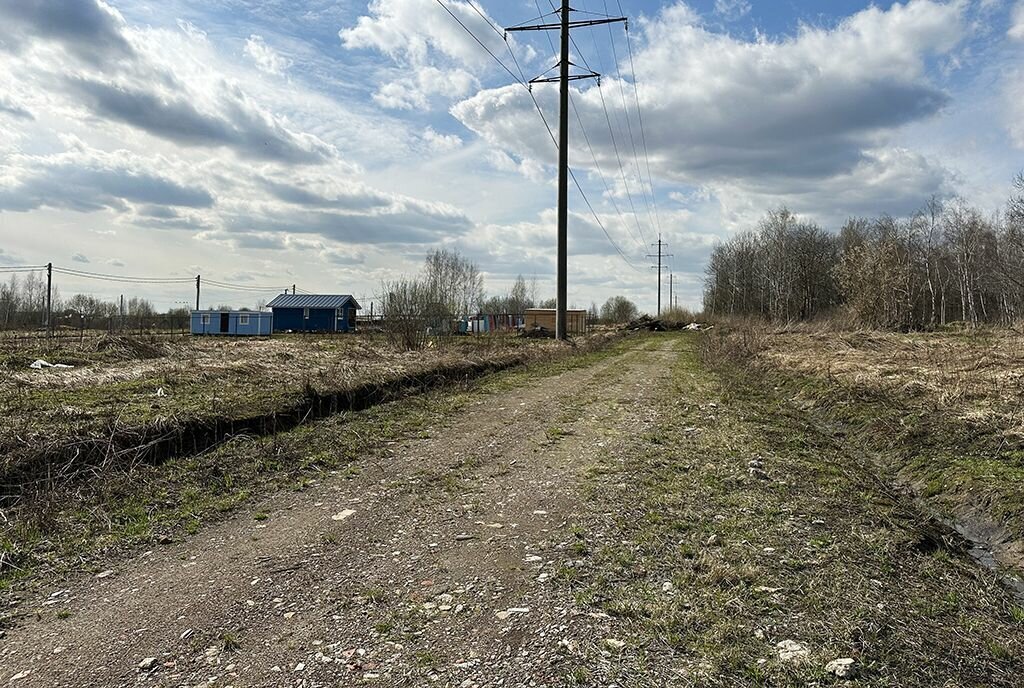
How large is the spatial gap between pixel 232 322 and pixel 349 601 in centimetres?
4753

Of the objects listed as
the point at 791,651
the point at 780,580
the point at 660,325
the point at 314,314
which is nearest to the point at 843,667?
the point at 791,651

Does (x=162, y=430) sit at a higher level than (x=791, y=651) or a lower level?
higher

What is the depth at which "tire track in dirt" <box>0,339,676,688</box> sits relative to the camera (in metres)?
3.22

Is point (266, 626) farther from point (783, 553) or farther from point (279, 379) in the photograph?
point (279, 379)

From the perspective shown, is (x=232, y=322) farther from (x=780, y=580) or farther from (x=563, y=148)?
(x=780, y=580)

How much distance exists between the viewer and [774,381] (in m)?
17.0

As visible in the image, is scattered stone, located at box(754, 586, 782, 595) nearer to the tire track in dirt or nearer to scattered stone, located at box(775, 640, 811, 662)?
scattered stone, located at box(775, 640, 811, 662)

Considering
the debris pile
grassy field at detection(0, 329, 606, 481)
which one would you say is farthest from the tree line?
grassy field at detection(0, 329, 606, 481)

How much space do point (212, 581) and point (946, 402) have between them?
398 inches

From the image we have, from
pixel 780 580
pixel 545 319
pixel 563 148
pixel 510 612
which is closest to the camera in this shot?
pixel 510 612

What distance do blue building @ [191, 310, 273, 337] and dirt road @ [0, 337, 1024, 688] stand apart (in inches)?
1698

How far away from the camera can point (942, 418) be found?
923 cm

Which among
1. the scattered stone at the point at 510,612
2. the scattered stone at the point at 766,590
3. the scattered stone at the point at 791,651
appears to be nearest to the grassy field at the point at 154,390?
the scattered stone at the point at 510,612

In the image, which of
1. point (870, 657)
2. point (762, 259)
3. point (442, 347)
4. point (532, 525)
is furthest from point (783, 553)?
point (762, 259)
